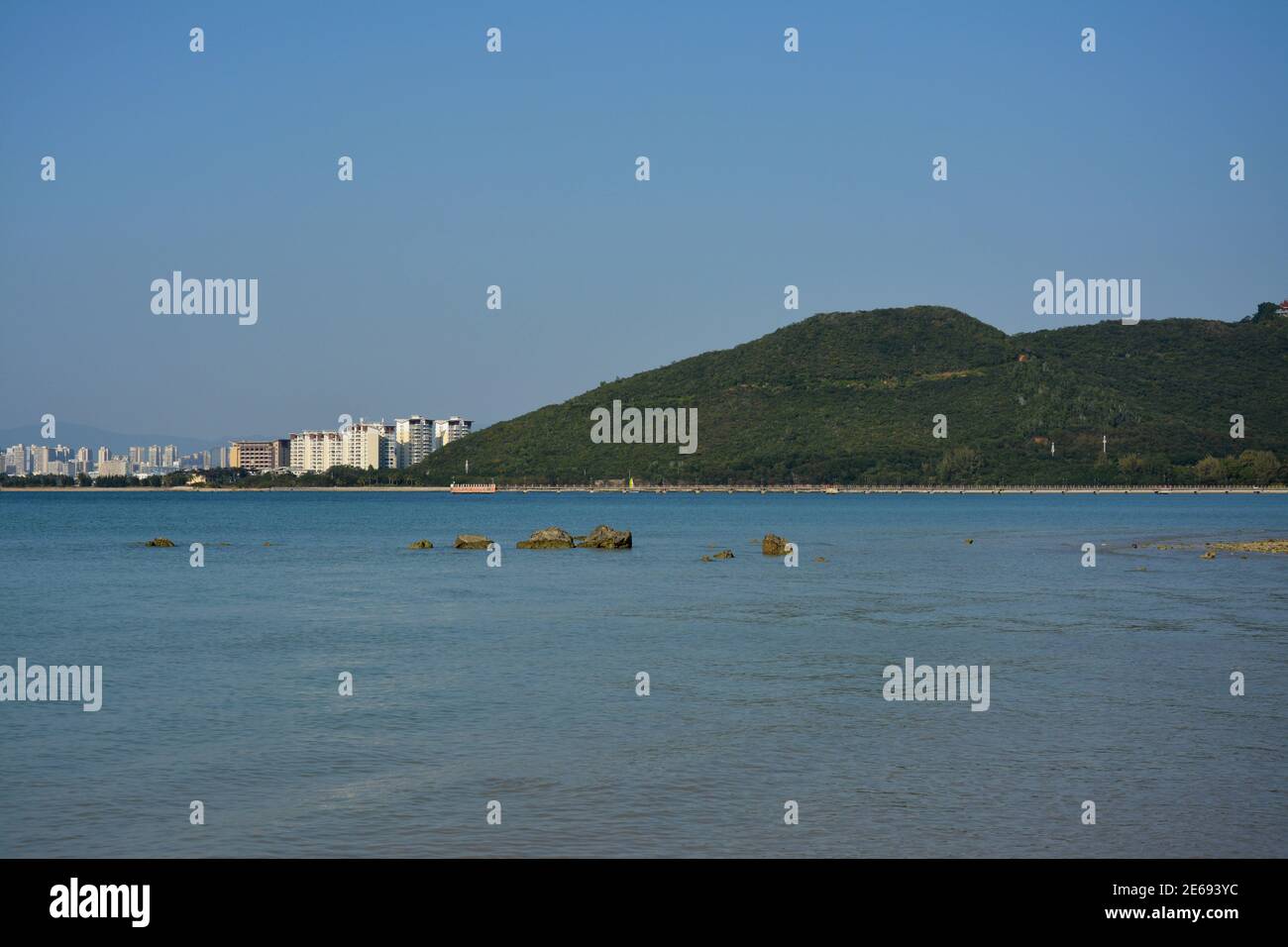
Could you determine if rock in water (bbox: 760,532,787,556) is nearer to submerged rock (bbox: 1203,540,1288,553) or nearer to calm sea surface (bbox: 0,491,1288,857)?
calm sea surface (bbox: 0,491,1288,857)

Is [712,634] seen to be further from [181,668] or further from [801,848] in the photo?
[801,848]

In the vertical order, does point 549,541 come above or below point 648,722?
above

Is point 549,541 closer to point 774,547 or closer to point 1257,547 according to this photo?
point 774,547

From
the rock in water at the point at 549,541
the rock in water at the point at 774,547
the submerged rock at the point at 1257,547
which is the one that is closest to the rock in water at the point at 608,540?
the rock in water at the point at 549,541

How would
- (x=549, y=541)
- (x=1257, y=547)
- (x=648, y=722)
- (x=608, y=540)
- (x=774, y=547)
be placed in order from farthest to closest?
(x=549, y=541) → (x=608, y=540) → (x=1257, y=547) → (x=774, y=547) → (x=648, y=722)

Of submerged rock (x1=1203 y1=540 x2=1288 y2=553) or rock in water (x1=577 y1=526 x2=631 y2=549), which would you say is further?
rock in water (x1=577 y1=526 x2=631 y2=549)

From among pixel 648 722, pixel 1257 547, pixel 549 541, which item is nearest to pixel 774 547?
pixel 549 541

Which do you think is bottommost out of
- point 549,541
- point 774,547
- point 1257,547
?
point 1257,547

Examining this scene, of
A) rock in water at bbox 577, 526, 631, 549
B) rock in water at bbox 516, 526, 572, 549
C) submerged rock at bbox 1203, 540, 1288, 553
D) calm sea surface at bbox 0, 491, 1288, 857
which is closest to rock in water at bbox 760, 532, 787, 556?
rock in water at bbox 577, 526, 631, 549
